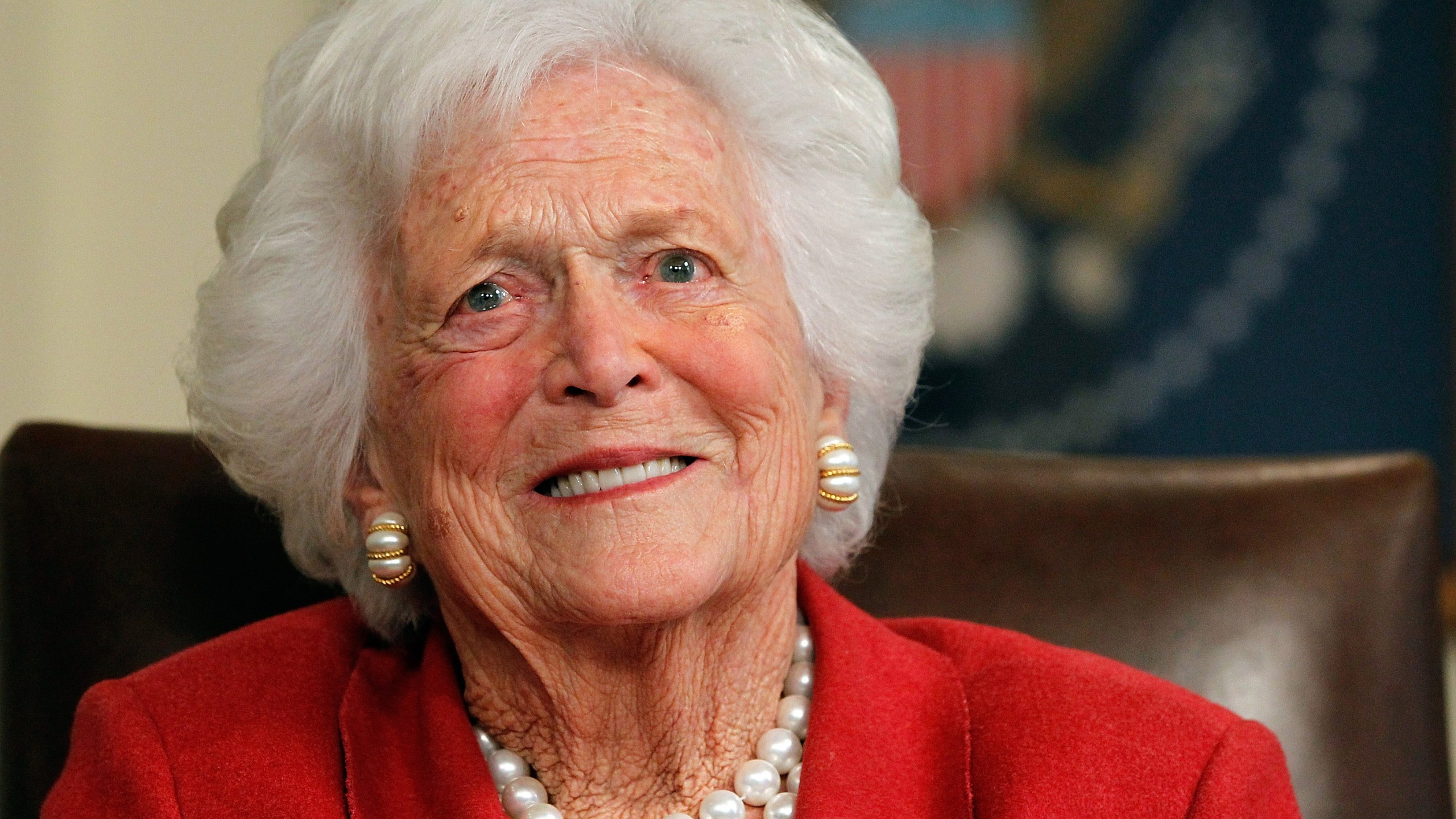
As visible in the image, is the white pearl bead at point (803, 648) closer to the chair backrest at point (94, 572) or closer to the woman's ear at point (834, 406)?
the woman's ear at point (834, 406)

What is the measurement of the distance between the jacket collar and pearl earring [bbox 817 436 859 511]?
14cm

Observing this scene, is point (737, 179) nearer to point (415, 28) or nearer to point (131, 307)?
point (415, 28)

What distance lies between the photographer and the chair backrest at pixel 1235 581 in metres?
1.71

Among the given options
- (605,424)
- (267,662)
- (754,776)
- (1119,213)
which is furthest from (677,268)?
(1119,213)

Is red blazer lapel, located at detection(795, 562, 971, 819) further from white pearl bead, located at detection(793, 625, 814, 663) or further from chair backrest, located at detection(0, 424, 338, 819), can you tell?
chair backrest, located at detection(0, 424, 338, 819)

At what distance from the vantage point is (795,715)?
5.00 feet

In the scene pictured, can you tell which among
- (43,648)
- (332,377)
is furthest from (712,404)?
(43,648)

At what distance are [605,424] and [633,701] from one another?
12.5 inches

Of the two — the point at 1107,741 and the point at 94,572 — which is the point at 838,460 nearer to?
the point at 1107,741

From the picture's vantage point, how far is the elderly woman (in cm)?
138

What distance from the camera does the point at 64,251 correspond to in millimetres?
2715

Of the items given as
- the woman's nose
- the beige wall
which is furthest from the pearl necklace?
A: the beige wall

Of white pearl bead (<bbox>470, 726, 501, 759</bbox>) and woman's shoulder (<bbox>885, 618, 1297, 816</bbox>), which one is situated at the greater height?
woman's shoulder (<bbox>885, 618, 1297, 816</bbox>)

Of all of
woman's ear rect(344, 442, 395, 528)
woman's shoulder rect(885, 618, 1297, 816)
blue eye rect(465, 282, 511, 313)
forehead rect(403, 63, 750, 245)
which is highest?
forehead rect(403, 63, 750, 245)
